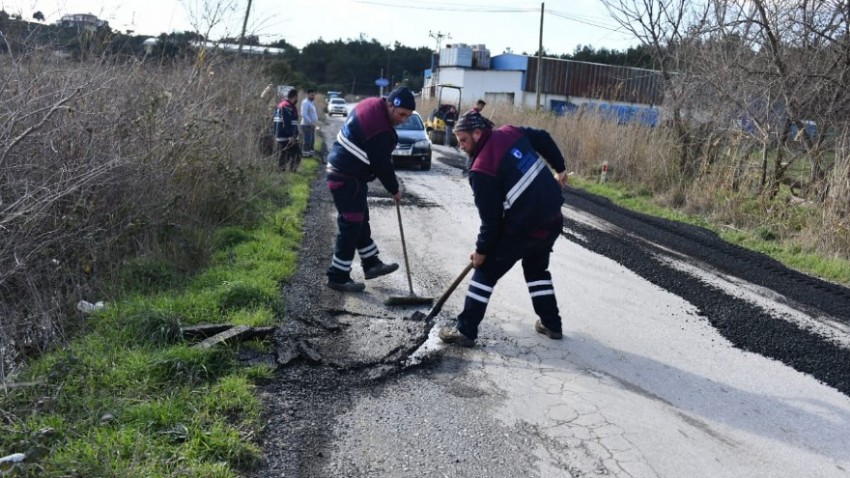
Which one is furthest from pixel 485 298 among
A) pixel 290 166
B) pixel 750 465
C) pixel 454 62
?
pixel 454 62

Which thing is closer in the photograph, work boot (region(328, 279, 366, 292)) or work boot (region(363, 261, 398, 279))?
work boot (region(328, 279, 366, 292))

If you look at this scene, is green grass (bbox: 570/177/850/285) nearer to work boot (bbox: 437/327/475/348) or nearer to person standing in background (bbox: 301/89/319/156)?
work boot (bbox: 437/327/475/348)

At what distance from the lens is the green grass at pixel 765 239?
822 cm

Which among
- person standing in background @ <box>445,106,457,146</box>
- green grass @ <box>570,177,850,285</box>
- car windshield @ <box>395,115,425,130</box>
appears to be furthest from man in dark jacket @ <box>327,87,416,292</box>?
person standing in background @ <box>445,106,457,146</box>

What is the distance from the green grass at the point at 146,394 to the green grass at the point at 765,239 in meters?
6.58

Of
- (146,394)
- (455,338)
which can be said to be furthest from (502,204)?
(146,394)

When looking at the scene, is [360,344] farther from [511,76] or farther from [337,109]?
[511,76]

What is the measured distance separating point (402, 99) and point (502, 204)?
5.41 feet

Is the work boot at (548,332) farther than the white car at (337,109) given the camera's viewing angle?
No

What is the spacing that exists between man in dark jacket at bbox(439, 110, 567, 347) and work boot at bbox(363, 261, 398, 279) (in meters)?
1.61

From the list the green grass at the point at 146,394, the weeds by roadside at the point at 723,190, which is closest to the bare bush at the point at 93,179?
the green grass at the point at 146,394

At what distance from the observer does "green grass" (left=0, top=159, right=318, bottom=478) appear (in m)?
3.25

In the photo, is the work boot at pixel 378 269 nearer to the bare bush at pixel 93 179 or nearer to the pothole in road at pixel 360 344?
the pothole in road at pixel 360 344

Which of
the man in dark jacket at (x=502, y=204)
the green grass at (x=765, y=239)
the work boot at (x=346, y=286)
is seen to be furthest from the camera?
the green grass at (x=765, y=239)
